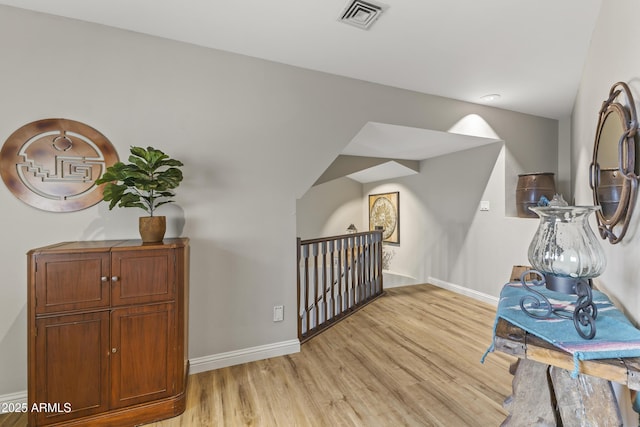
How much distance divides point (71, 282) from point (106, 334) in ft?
1.12

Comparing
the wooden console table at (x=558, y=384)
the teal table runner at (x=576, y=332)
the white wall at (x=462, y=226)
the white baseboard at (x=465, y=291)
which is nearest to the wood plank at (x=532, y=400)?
the wooden console table at (x=558, y=384)

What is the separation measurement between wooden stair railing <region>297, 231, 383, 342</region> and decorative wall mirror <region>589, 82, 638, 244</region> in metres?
2.06

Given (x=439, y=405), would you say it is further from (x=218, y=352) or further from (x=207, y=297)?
(x=207, y=297)

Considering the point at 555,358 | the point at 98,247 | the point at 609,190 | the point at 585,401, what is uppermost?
the point at 609,190

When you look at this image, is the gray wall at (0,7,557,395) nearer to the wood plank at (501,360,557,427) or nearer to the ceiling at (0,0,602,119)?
the ceiling at (0,0,602,119)

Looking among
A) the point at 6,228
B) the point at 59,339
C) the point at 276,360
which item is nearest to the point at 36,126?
the point at 6,228

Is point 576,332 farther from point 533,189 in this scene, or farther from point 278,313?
point 533,189

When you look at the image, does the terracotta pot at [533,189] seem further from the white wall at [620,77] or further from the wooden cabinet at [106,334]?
the wooden cabinet at [106,334]

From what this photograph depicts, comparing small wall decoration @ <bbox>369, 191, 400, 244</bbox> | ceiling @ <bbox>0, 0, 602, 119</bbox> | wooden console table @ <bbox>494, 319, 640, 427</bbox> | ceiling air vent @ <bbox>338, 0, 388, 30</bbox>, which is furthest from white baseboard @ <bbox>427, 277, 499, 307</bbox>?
ceiling air vent @ <bbox>338, 0, 388, 30</bbox>

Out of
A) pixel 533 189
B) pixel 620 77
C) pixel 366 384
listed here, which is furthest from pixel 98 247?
pixel 533 189

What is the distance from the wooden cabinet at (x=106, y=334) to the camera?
1500 millimetres

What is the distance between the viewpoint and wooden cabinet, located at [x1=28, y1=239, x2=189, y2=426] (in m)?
1.50

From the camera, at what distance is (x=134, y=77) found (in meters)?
2.02

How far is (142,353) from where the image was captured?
5.48ft
